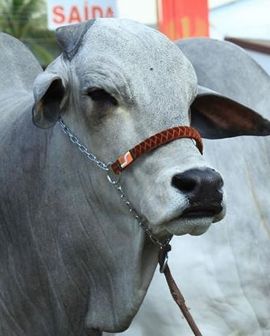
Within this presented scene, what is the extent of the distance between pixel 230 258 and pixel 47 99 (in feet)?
3.59

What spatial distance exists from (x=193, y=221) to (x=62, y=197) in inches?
20.1

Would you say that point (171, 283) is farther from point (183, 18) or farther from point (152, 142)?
point (183, 18)

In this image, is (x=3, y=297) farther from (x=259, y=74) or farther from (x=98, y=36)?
(x=259, y=74)

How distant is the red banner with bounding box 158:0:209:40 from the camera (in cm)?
841

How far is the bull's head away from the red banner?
18.0 ft

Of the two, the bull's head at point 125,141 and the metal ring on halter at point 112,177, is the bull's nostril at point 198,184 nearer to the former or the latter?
the bull's head at point 125,141

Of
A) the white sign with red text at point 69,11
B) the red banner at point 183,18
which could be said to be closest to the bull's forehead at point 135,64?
the red banner at point 183,18

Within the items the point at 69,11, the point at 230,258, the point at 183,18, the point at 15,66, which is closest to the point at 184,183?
the point at 230,258

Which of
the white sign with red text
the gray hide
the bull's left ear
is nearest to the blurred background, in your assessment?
the white sign with red text

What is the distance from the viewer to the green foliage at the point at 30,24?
14727mm

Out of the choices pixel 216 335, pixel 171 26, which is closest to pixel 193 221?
pixel 216 335

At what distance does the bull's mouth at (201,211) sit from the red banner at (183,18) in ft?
19.1

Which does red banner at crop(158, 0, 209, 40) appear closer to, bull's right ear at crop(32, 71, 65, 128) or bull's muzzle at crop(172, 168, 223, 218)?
bull's right ear at crop(32, 71, 65, 128)

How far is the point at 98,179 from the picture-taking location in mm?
2826
